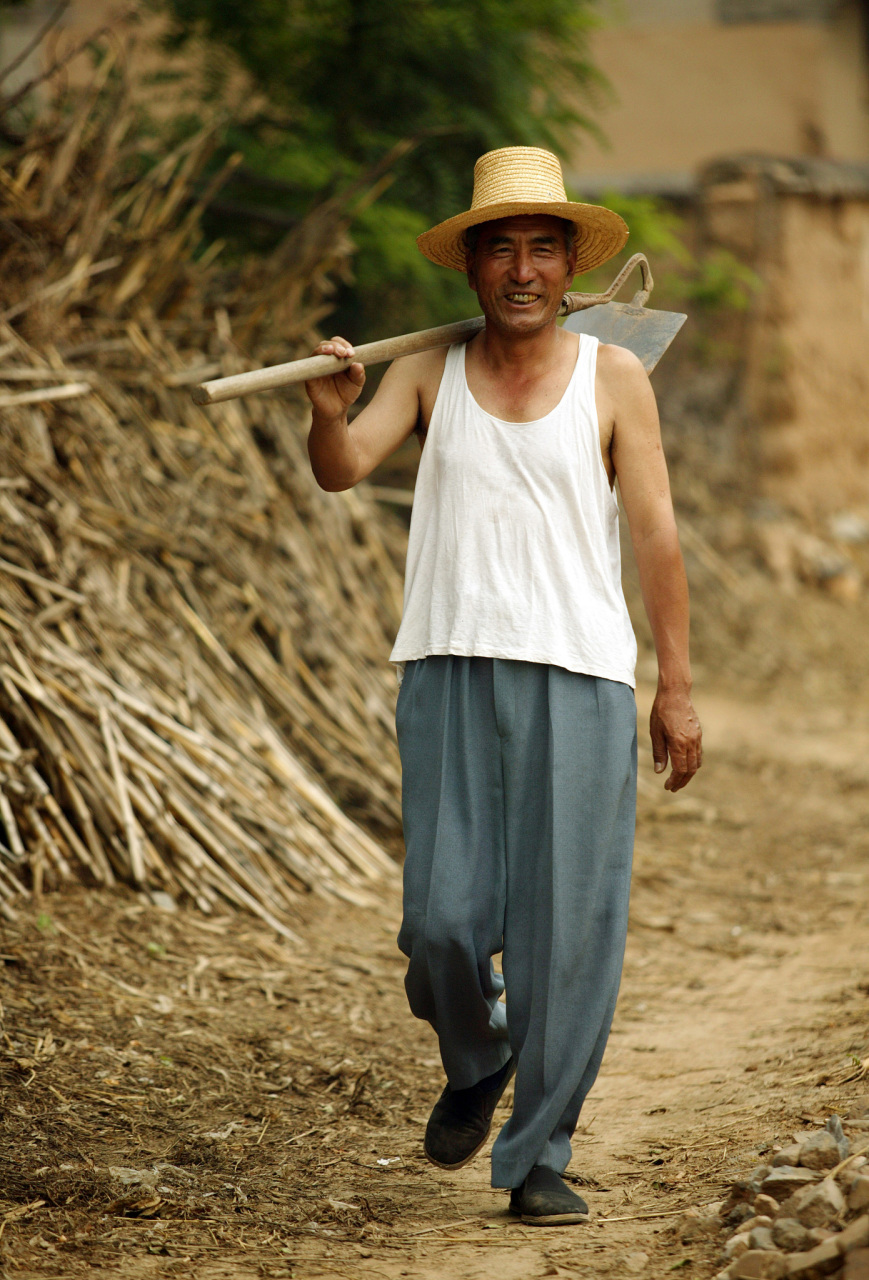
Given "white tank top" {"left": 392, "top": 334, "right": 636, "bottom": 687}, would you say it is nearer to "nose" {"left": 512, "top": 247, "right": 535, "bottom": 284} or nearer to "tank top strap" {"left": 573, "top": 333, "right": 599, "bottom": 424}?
"tank top strap" {"left": 573, "top": 333, "right": 599, "bottom": 424}

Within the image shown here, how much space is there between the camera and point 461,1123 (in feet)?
7.86

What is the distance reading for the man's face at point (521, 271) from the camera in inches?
89.7

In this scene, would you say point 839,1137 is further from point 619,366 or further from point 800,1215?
point 619,366

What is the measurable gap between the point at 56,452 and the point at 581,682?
2504mm

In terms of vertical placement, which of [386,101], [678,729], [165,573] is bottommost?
[678,729]

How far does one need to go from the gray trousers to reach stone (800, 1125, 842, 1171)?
0.38 m

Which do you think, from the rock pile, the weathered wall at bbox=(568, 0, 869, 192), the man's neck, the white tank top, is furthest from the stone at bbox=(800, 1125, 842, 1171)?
the weathered wall at bbox=(568, 0, 869, 192)

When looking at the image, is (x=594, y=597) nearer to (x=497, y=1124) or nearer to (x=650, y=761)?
(x=497, y=1124)

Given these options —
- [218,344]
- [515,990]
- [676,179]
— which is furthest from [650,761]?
[676,179]

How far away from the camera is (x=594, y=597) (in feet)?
7.46

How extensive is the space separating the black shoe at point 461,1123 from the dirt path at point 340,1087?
10 cm

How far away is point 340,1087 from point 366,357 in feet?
Result: 5.49

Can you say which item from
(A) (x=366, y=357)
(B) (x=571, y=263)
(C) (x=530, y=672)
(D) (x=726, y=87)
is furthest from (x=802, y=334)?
(C) (x=530, y=672)

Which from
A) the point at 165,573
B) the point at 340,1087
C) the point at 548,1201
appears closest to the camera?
the point at 548,1201
